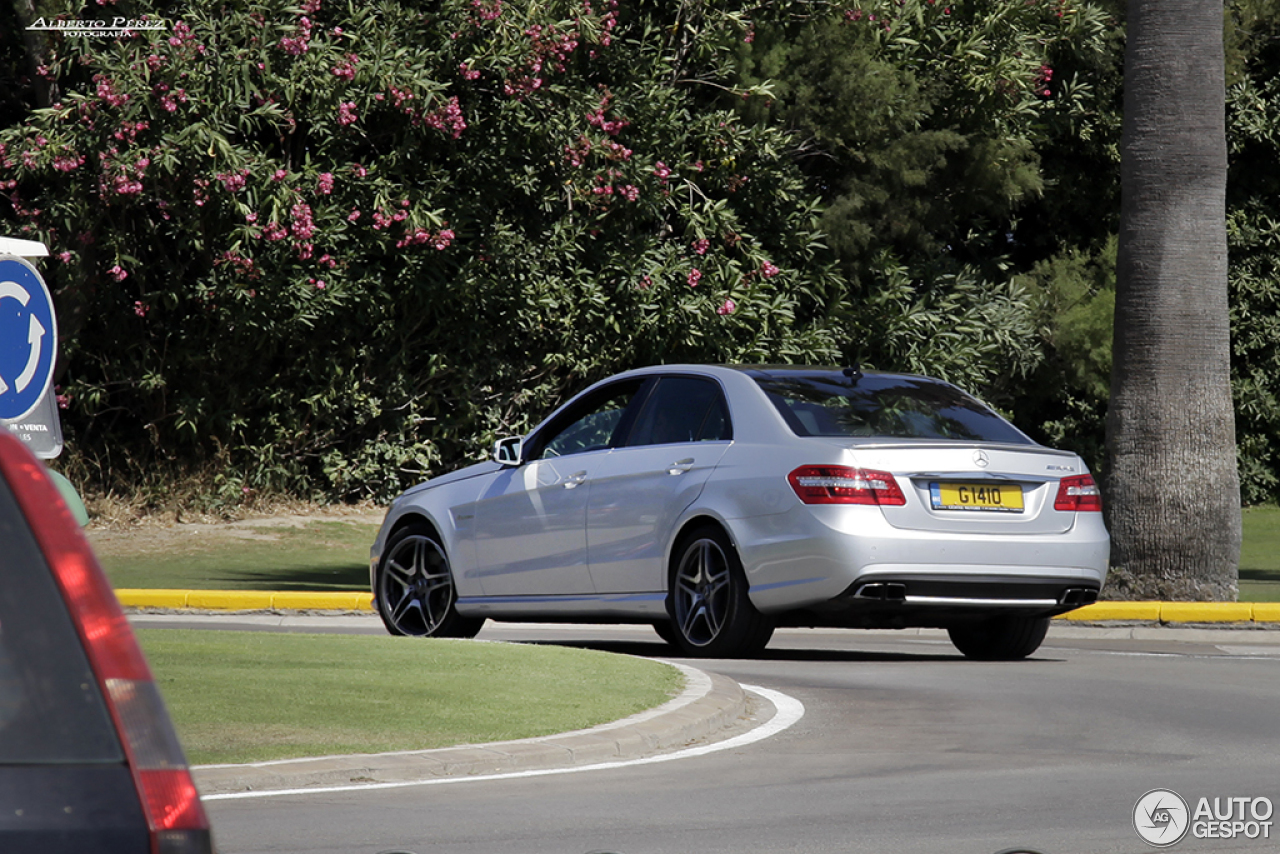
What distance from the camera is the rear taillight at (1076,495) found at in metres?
10.5

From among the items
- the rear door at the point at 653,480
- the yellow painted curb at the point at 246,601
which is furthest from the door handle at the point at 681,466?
the yellow painted curb at the point at 246,601

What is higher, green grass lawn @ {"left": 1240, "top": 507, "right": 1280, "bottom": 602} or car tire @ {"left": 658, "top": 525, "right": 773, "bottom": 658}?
car tire @ {"left": 658, "top": 525, "right": 773, "bottom": 658}

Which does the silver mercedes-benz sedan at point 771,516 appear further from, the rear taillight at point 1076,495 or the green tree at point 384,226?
the green tree at point 384,226

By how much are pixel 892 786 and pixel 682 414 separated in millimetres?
4712

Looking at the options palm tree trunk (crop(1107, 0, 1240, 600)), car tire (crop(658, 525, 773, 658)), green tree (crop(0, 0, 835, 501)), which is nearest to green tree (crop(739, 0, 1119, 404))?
green tree (crop(0, 0, 835, 501))

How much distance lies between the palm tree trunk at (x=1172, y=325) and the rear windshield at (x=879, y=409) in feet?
14.3

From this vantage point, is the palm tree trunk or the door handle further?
the palm tree trunk

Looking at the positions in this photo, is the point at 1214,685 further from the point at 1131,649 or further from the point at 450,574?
the point at 450,574

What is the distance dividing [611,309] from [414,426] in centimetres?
310

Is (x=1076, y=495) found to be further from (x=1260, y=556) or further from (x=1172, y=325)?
(x=1260, y=556)

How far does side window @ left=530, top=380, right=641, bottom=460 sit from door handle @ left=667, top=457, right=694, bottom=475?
28.3 inches

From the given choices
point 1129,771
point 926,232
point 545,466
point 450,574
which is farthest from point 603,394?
point 926,232

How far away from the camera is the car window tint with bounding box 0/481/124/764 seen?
7.01ft

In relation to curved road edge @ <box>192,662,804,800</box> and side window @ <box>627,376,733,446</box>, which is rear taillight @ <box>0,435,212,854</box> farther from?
side window @ <box>627,376,733,446</box>
